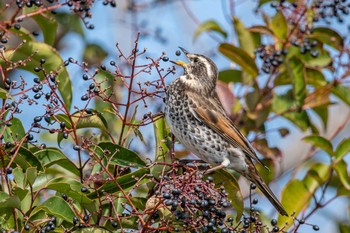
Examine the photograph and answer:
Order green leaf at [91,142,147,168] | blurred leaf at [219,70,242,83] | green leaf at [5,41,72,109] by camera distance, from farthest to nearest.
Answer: blurred leaf at [219,70,242,83] < green leaf at [5,41,72,109] < green leaf at [91,142,147,168]

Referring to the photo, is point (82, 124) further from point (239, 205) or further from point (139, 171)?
point (239, 205)

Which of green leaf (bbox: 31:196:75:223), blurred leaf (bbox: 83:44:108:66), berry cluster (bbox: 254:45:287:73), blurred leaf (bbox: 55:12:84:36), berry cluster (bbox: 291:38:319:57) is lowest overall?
green leaf (bbox: 31:196:75:223)

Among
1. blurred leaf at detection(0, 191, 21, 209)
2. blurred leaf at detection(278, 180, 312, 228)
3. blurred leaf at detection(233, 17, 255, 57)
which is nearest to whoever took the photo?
blurred leaf at detection(0, 191, 21, 209)

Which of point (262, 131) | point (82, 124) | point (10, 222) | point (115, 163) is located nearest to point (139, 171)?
point (115, 163)

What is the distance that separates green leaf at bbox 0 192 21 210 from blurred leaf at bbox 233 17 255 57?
3187 millimetres

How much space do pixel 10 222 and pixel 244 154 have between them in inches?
92.7

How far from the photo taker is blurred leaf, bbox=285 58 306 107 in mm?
6371

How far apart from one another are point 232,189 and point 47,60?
4.60ft

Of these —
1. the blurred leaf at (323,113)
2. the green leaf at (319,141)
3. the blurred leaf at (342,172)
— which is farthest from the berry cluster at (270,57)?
the blurred leaf at (342,172)

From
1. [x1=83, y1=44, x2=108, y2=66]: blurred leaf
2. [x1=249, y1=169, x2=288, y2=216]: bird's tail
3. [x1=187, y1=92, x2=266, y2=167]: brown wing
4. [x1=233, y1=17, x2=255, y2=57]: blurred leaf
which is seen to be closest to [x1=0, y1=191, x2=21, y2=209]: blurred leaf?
[x1=187, y1=92, x2=266, y2=167]: brown wing

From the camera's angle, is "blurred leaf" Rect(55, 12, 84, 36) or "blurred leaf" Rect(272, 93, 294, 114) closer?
"blurred leaf" Rect(272, 93, 294, 114)

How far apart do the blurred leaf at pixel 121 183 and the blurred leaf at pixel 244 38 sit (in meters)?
2.44

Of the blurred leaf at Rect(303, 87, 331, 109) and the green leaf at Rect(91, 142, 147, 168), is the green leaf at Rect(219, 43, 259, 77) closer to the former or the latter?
the blurred leaf at Rect(303, 87, 331, 109)

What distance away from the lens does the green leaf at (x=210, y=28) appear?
6.92 metres
